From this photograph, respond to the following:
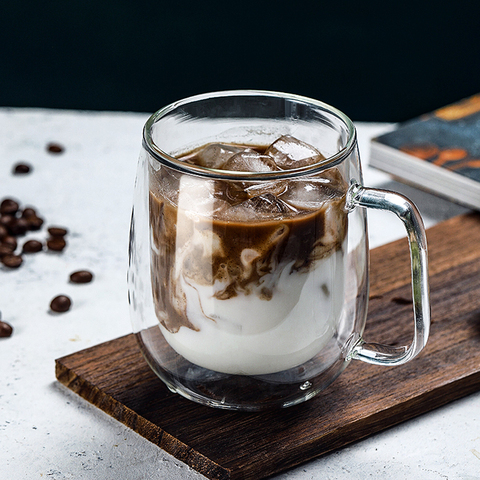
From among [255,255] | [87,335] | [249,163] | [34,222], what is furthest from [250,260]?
[34,222]

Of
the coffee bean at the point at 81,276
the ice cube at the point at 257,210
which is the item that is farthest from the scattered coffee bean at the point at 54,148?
the ice cube at the point at 257,210

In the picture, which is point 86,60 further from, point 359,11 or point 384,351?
point 384,351

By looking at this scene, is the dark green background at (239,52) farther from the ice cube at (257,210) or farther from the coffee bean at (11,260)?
the ice cube at (257,210)

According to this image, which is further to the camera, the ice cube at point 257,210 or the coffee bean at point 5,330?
the coffee bean at point 5,330

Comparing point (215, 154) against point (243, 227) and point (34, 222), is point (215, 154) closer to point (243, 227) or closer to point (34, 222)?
point (243, 227)

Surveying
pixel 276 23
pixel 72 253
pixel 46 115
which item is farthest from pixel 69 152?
pixel 276 23

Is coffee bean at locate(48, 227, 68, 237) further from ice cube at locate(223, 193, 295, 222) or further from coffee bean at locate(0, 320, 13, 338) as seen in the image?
ice cube at locate(223, 193, 295, 222)
